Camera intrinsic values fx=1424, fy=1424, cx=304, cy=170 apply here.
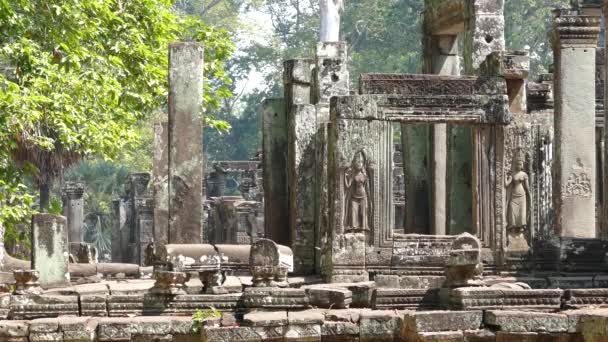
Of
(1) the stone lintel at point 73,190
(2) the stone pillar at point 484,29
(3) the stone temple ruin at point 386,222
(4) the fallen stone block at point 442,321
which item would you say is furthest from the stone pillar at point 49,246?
(1) the stone lintel at point 73,190

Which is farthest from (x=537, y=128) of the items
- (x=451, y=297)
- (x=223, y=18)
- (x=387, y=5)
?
(x=223, y=18)

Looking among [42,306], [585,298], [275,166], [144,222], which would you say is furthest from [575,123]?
[144,222]

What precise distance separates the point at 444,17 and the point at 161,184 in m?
4.94

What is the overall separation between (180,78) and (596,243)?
510 centimetres

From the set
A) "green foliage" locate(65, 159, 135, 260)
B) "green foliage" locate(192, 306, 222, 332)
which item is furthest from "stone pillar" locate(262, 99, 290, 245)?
"green foliage" locate(65, 159, 135, 260)

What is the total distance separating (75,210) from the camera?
33.5 m

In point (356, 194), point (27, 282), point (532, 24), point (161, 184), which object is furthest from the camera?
point (532, 24)

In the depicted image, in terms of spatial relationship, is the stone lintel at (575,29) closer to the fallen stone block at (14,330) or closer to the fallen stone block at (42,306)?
the fallen stone block at (42,306)

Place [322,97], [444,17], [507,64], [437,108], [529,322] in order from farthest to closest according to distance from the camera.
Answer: [444,17] < [322,97] < [507,64] < [437,108] < [529,322]

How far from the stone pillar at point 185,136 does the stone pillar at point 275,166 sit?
120 inches

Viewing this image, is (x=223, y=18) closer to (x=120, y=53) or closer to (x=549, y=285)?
(x=120, y=53)

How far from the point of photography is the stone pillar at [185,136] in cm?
1631

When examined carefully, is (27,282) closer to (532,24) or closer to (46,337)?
(46,337)

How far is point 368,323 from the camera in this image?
12.4 metres
